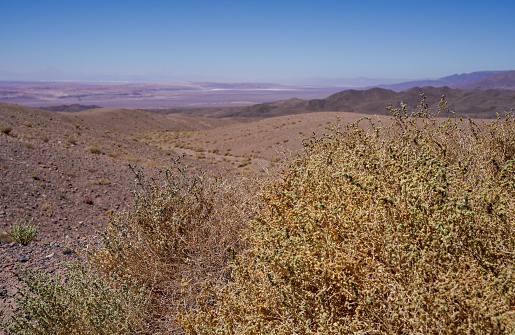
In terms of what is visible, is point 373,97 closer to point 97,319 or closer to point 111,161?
point 111,161

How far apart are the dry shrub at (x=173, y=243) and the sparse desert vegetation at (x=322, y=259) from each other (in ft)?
0.06

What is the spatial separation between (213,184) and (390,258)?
2.58 metres

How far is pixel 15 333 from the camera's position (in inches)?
97.3

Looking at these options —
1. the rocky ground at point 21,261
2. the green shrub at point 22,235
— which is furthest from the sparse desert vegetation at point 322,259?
the green shrub at point 22,235

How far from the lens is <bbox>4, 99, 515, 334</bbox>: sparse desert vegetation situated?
1.71 metres

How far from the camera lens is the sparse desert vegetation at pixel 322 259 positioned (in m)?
1.71

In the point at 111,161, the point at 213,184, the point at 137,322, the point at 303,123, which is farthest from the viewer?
the point at 303,123

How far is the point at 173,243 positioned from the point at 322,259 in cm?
177

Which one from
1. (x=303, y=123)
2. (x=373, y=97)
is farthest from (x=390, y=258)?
(x=373, y=97)

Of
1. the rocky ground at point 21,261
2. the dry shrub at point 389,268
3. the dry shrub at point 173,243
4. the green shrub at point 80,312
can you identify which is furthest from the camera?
the rocky ground at point 21,261

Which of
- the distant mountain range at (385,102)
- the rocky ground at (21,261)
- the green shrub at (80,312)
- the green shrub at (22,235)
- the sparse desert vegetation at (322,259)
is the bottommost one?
the green shrub at (22,235)

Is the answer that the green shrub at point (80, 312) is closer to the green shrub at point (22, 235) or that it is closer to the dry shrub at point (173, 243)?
the dry shrub at point (173, 243)

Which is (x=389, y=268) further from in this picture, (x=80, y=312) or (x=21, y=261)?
(x=21, y=261)

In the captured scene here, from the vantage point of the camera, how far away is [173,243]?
10.6 feet
